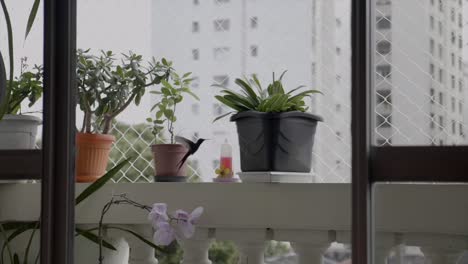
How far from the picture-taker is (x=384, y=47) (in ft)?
5.06

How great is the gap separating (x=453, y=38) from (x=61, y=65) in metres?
0.81

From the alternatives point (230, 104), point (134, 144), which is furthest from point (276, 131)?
point (134, 144)

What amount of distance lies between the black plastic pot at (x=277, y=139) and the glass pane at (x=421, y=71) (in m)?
0.17

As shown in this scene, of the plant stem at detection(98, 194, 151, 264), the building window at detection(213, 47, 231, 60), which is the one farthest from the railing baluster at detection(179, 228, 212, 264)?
the building window at detection(213, 47, 231, 60)

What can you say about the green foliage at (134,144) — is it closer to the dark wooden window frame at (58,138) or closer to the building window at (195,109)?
the building window at (195,109)

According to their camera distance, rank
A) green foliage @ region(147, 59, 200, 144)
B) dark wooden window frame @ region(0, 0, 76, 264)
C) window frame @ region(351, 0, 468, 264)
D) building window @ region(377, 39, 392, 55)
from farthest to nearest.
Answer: green foliage @ region(147, 59, 200, 144) < building window @ region(377, 39, 392, 55) < dark wooden window frame @ region(0, 0, 76, 264) < window frame @ region(351, 0, 468, 264)

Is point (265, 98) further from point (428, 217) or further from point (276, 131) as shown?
point (428, 217)

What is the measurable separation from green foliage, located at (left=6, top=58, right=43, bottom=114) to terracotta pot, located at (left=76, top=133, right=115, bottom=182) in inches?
6.5

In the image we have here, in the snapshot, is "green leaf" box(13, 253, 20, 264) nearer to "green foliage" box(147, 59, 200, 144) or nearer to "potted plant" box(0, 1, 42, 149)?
"potted plant" box(0, 1, 42, 149)

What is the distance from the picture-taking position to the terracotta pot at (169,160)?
164cm

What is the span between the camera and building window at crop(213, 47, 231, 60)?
6.81 ft

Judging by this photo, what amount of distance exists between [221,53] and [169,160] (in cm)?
56

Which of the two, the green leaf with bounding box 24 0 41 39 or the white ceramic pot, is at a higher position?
the green leaf with bounding box 24 0 41 39

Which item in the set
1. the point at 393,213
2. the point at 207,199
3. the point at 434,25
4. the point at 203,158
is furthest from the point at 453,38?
the point at 203,158
